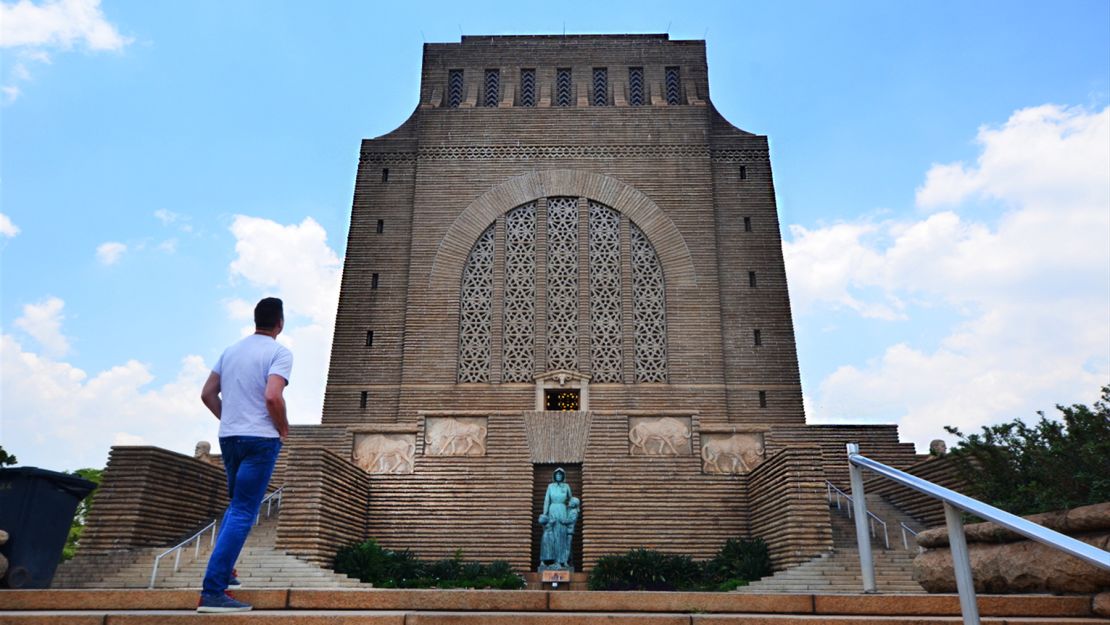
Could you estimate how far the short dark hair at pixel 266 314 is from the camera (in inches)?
143

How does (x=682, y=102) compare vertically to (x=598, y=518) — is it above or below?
above

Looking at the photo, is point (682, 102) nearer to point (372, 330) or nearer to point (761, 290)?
point (761, 290)

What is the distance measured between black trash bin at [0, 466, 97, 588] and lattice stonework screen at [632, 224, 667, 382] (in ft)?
37.8

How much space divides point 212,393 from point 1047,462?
5.73 metres

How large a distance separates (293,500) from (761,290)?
35.1 feet

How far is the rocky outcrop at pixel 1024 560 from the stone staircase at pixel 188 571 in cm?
761

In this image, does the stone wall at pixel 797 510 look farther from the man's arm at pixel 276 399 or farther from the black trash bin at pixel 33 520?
the man's arm at pixel 276 399

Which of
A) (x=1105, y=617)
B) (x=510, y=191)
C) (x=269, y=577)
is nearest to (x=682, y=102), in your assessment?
(x=510, y=191)

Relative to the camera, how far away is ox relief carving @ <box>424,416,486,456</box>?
13484 mm

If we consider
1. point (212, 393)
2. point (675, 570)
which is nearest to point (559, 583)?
point (675, 570)

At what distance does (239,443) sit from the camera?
3.35 meters

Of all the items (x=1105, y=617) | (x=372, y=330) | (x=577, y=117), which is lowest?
(x=1105, y=617)

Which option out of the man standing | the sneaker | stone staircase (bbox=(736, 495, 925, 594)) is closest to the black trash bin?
the man standing

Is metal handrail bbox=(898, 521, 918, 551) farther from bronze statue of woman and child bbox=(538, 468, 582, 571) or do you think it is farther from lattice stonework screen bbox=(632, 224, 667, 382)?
lattice stonework screen bbox=(632, 224, 667, 382)
